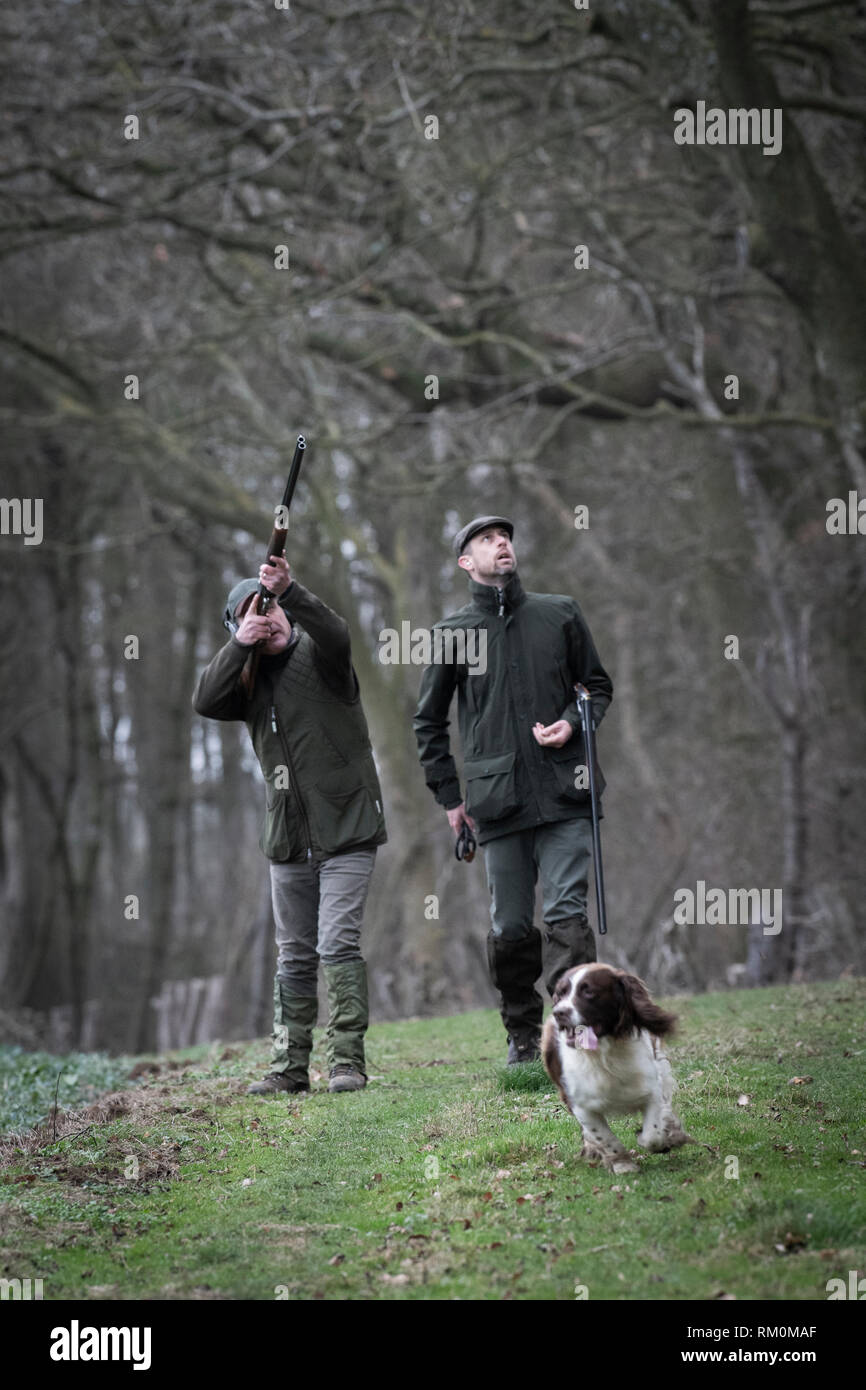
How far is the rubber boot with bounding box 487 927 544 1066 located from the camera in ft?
23.5

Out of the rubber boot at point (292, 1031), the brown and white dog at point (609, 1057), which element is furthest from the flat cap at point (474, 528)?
the brown and white dog at point (609, 1057)

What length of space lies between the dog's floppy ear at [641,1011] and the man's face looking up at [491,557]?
2582 millimetres

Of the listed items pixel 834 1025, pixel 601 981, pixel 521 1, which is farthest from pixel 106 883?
pixel 601 981

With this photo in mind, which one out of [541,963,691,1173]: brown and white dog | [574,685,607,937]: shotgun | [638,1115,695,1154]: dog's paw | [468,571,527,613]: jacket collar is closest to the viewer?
[541,963,691,1173]: brown and white dog

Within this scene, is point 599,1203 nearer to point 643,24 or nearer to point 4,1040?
point 643,24

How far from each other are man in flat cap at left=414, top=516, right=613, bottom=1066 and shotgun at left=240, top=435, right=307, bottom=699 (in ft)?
2.85

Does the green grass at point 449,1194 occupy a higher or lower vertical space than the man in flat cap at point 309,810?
lower

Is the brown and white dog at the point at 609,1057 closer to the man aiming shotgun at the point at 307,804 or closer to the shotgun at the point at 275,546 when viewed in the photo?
the man aiming shotgun at the point at 307,804

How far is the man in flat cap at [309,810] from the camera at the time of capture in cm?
745

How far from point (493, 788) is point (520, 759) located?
194 millimetres
